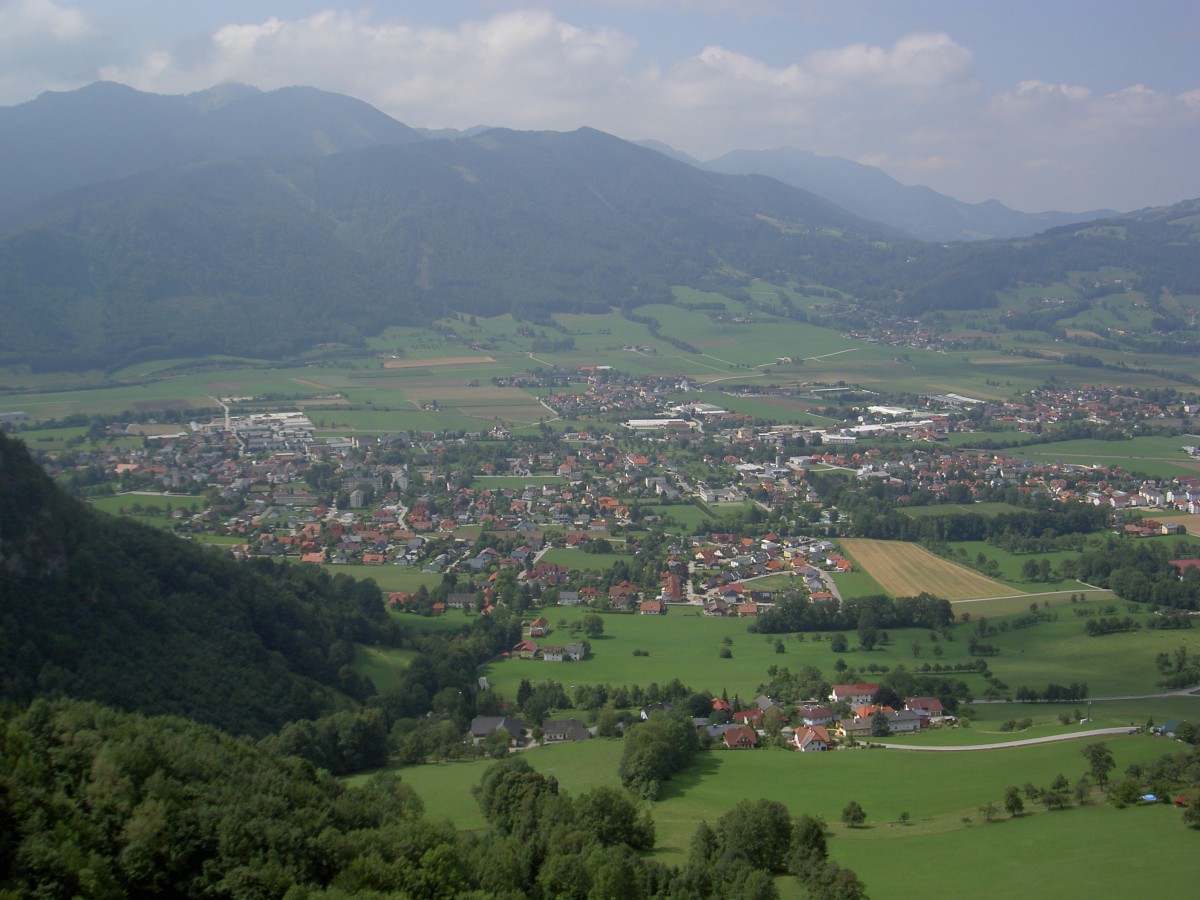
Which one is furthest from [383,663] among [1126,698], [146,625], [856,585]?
[1126,698]

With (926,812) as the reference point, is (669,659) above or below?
below

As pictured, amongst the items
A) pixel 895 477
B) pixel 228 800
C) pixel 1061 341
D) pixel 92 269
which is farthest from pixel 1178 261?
pixel 228 800

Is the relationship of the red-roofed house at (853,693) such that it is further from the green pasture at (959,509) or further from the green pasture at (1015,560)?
the green pasture at (959,509)

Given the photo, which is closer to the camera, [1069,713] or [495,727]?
[495,727]

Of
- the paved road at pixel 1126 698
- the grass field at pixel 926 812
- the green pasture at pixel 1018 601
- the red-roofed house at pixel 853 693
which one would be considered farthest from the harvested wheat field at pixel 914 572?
the grass field at pixel 926 812

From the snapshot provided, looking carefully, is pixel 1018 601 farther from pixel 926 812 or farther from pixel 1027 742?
pixel 926 812

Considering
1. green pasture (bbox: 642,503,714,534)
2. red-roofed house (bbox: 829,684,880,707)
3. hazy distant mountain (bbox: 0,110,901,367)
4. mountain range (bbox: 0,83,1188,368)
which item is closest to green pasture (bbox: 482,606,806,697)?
red-roofed house (bbox: 829,684,880,707)

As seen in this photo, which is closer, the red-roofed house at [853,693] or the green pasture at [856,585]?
the red-roofed house at [853,693]
